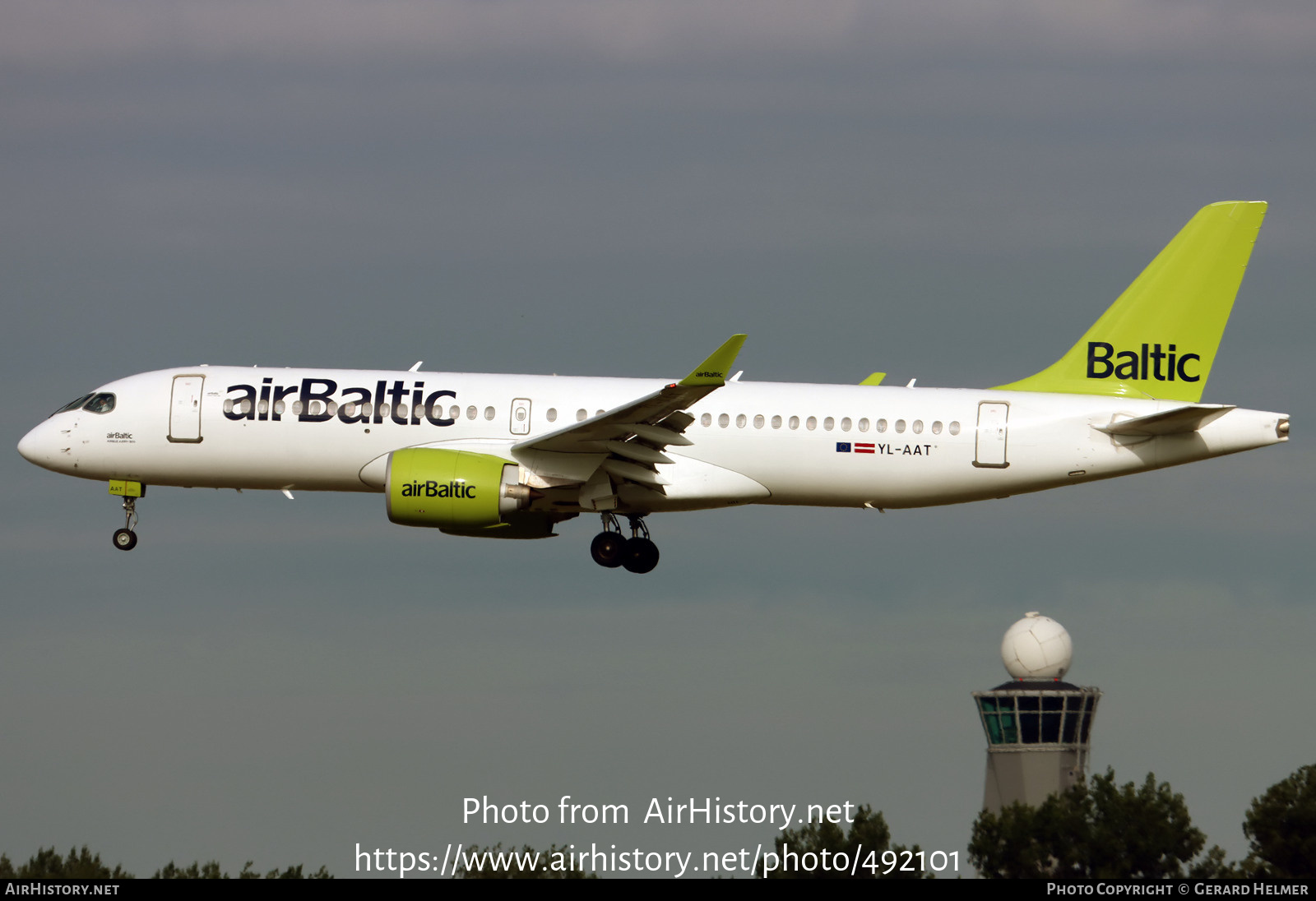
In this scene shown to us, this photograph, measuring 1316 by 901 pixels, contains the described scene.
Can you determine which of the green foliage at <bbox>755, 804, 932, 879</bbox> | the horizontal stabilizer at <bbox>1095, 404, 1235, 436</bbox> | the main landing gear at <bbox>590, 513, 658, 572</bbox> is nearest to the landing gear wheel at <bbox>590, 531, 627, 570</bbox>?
the main landing gear at <bbox>590, 513, 658, 572</bbox>

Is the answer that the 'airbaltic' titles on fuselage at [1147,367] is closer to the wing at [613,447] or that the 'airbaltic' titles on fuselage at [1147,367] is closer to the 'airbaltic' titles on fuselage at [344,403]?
the wing at [613,447]

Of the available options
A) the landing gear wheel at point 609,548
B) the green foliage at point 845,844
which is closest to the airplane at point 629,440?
the landing gear wheel at point 609,548

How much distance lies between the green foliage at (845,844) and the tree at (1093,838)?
7.55 m

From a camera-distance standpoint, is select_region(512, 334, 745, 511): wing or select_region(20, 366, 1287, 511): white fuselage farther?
select_region(20, 366, 1287, 511): white fuselage

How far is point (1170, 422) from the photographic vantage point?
1756 inches

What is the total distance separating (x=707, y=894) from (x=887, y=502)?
1369cm

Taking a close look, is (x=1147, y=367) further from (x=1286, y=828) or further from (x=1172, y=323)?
(x=1286, y=828)

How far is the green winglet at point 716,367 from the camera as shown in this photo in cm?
3919

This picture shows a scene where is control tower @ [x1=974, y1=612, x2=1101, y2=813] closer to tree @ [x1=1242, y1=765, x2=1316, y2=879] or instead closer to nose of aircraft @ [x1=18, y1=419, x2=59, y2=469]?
tree @ [x1=1242, y1=765, x2=1316, y2=879]

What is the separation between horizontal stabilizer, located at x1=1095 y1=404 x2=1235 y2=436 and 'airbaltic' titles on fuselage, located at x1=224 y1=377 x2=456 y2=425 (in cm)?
1573

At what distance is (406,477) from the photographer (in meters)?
43.1

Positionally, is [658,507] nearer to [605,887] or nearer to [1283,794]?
[605,887]

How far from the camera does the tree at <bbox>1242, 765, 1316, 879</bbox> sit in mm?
77875

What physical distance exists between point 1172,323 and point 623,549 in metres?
14.6
